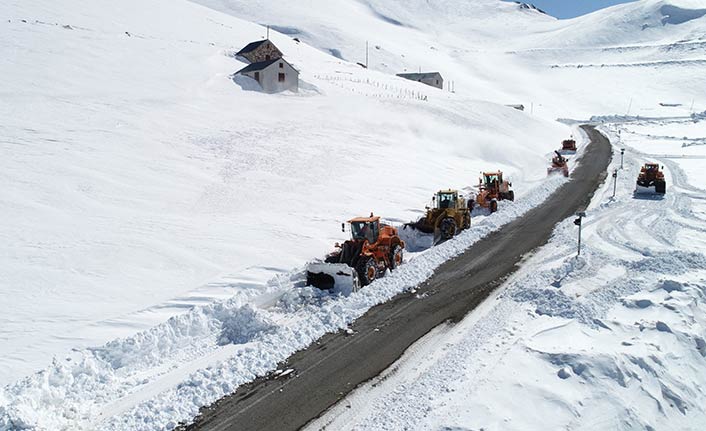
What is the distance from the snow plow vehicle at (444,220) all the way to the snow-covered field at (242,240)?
76 cm

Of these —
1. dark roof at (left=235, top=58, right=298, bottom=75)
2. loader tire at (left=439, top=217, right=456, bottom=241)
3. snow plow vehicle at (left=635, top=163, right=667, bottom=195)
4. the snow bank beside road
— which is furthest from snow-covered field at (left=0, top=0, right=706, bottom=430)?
dark roof at (left=235, top=58, right=298, bottom=75)

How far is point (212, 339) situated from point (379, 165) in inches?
838

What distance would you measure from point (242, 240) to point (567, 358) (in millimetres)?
11534

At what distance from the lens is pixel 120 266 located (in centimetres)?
1569

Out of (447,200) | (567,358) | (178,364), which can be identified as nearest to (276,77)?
(447,200)

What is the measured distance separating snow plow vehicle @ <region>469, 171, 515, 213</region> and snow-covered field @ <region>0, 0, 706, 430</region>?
0.98 meters

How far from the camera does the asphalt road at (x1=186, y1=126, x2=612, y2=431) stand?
981cm

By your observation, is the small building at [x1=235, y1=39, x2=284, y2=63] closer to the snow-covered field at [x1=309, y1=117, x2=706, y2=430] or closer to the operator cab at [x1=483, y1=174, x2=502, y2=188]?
the operator cab at [x1=483, y1=174, x2=502, y2=188]

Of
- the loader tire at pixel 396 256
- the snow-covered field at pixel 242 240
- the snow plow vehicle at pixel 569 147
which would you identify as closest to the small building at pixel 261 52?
the snow-covered field at pixel 242 240

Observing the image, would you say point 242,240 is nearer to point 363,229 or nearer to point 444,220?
point 363,229

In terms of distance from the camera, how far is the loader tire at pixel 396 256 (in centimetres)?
1738

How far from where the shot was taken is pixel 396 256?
17.5m

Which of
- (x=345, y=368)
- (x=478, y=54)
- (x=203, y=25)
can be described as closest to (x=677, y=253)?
(x=345, y=368)

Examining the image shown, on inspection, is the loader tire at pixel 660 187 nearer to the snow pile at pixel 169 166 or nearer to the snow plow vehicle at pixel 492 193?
the snow pile at pixel 169 166
